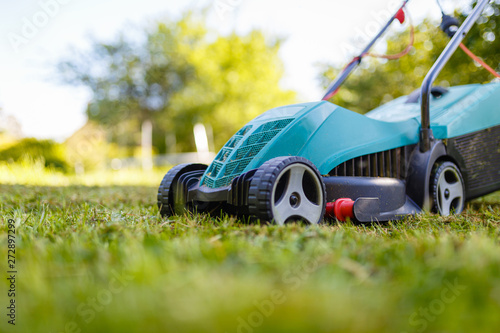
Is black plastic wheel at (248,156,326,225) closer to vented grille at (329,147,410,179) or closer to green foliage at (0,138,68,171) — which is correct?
vented grille at (329,147,410,179)

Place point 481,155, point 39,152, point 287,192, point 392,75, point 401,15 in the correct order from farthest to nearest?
point 392,75 < point 39,152 < point 401,15 < point 481,155 < point 287,192

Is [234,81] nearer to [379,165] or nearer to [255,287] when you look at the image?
[379,165]

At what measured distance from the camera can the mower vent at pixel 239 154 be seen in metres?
2.49

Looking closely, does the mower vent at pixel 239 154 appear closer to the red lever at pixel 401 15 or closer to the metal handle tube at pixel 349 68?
the metal handle tube at pixel 349 68

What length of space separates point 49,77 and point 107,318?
2123 centimetres

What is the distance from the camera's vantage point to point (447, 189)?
330 centimetres

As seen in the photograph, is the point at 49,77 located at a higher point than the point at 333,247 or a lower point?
higher

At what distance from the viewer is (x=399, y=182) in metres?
3.00

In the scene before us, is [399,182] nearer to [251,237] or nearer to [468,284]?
[251,237]

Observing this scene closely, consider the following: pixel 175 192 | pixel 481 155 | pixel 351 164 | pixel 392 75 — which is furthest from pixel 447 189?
pixel 392 75

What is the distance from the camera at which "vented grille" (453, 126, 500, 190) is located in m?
3.52

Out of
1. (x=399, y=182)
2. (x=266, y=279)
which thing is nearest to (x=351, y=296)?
(x=266, y=279)

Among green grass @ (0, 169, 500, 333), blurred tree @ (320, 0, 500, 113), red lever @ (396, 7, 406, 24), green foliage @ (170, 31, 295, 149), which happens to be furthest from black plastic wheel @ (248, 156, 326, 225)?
green foliage @ (170, 31, 295, 149)

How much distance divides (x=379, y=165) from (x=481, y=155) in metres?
1.25
